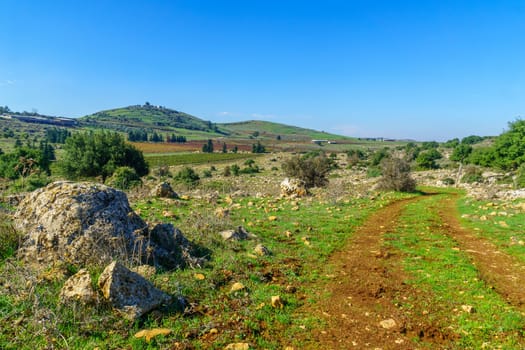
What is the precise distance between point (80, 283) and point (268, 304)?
335 centimetres

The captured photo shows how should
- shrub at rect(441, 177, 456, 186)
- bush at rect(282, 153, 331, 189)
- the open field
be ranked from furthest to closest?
shrub at rect(441, 177, 456, 186), bush at rect(282, 153, 331, 189), the open field

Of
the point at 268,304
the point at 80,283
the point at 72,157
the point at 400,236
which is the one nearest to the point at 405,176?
the point at 400,236

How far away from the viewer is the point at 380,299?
6.38 meters

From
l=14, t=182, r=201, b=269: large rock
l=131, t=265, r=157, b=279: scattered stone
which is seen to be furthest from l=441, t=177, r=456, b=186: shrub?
l=131, t=265, r=157, b=279: scattered stone

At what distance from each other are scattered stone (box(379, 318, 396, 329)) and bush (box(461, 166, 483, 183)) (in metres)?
44.9

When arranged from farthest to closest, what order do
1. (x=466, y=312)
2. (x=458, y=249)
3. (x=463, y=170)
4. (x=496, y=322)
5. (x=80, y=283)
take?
1. (x=463, y=170)
2. (x=458, y=249)
3. (x=466, y=312)
4. (x=496, y=322)
5. (x=80, y=283)

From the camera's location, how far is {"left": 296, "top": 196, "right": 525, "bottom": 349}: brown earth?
4.95m

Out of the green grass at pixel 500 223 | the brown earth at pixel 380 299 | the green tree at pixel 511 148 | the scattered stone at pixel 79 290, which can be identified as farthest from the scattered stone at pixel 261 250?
the green tree at pixel 511 148

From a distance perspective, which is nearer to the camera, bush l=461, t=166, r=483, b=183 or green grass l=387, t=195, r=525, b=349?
green grass l=387, t=195, r=525, b=349

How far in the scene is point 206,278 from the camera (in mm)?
6551

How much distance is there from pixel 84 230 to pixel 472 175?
5096 centimetres

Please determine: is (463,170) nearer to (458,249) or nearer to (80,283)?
(458,249)

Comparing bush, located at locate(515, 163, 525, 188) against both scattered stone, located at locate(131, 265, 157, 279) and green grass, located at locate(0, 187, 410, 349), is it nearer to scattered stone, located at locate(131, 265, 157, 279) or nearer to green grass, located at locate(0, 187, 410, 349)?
green grass, located at locate(0, 187, 410, 349)

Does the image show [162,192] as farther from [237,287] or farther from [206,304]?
[206,304]
